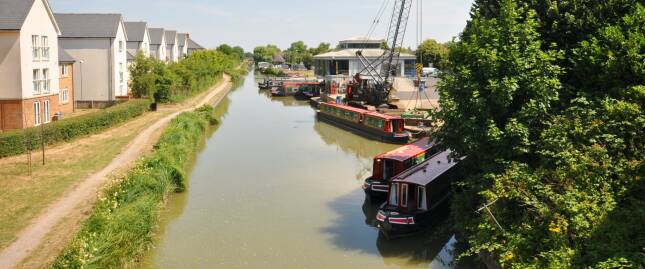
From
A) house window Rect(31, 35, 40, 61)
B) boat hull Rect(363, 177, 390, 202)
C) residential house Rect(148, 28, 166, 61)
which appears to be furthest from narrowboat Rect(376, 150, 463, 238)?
residential house Rect(148, 28, 166, 61)

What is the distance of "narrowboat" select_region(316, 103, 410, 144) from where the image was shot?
1158 inches

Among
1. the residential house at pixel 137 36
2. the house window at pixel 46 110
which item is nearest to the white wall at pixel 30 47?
the house window at pixel 46 110

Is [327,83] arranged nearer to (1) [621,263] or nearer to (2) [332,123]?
(2) [332,123]

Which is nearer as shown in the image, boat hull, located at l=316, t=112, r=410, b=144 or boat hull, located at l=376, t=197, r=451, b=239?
boat hull, located at l=376, t=197, r=451, b=239

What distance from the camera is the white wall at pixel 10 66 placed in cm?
2609

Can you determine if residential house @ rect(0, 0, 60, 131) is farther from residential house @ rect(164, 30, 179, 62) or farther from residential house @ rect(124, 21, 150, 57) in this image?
residential house @ rect(164, 30, 179, 62)

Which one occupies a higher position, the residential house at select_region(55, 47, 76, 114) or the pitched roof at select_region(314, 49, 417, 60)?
the pitched roof at select_region(314, 49, 417, 60)

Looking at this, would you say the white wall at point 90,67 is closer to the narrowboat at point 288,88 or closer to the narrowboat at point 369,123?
the narrowboat at point 369,123

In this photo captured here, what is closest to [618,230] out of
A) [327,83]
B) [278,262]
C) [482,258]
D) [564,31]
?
[482,258]

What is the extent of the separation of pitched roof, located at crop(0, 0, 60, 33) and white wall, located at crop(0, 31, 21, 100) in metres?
0.35

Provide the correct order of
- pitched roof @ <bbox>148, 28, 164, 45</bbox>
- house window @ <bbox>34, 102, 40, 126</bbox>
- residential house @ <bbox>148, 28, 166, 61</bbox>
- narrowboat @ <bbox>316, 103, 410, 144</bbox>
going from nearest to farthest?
house window @ <bbox>34, 102, 40, 126</bbox> < narrowboat @ <bbox>316, 103, 410, 144</bbox> < residential house @ <bbox>148, 28, 166, 61</bbox> < pitched roof @ <bbox>148, 28, 164, 45</bbox>

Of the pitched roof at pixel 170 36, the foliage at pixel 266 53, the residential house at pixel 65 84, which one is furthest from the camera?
the foliage at pixel 266 53

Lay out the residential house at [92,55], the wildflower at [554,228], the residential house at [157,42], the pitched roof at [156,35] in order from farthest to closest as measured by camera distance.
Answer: the pitched roof at [156,35] → the residential house at [157,42] → the residential house at [92,55] → the wildflower at [554,228]

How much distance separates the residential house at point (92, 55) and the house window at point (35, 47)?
9.95m
